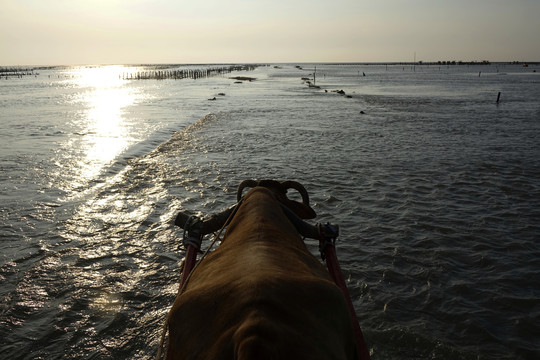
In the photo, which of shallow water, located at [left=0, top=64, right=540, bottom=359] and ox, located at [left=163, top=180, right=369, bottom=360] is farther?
shallow water, located at [left=0, top=64, right=540, bottom=359]

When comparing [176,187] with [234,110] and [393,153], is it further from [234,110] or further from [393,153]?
[234,110]

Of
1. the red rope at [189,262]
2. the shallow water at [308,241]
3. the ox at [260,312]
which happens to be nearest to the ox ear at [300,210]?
the red rope at [189,262]

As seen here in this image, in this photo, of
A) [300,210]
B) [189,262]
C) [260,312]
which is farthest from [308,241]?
[260,312]

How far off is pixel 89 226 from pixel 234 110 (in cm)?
2937

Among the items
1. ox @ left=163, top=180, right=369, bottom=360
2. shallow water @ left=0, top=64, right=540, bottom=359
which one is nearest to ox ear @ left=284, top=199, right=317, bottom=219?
ox @ left=163, top=180, right=369, bottom=360

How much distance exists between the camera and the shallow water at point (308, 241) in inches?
209

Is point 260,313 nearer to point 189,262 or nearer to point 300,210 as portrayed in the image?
point 189,262

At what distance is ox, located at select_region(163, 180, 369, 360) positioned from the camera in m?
1.67

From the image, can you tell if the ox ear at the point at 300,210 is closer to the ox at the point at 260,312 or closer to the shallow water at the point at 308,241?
the ox at the point at 260,312

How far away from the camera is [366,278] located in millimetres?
6762

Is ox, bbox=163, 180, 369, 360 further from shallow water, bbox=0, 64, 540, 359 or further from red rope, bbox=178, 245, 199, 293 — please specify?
shallow water, bbox=0, 64, 540, 359

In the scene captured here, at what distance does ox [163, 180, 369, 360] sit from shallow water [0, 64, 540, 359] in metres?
3.18

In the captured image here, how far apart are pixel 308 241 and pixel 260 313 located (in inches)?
264

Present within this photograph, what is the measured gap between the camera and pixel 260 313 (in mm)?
1749
